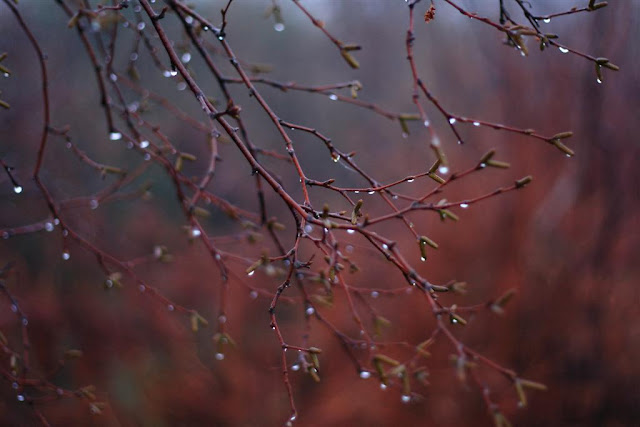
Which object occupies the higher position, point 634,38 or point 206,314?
point 634,38

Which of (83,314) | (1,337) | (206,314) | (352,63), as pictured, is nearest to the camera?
(352,63)

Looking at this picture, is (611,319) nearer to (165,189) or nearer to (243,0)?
(165,189)

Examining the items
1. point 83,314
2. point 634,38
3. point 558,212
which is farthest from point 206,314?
point 634,38

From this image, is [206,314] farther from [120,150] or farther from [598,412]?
[598,412]

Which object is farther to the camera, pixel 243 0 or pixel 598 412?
pixel 243 0

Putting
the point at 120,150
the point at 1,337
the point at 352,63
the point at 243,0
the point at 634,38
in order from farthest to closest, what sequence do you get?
the point at 243,0 → the point at 120,150 → the point at 634,38 → the point at 1,337 → the point at 352,63

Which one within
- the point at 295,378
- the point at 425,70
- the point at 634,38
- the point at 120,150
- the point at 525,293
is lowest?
the point at 295,378
